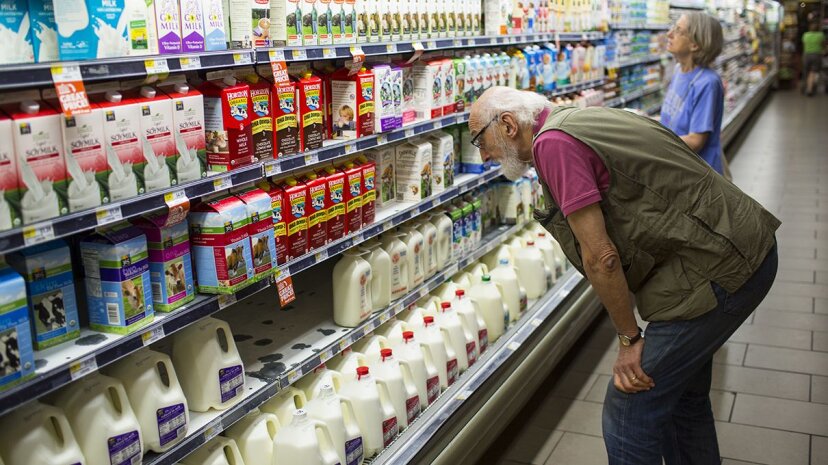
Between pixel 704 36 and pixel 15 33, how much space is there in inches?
139

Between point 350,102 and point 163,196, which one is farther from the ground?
point 350,102

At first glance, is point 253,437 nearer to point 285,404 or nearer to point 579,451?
point 285,404

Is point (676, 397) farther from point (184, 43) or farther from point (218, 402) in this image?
point (184, 43)

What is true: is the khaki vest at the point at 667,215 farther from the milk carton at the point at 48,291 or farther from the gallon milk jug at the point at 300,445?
the milk carton at the point at 48,291

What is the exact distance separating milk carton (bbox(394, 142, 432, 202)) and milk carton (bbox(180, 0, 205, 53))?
1421mm

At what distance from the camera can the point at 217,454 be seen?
2354mm

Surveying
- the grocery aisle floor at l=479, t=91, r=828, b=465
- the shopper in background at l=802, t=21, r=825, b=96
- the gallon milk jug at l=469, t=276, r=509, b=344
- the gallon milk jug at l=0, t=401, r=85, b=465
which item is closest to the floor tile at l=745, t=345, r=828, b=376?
the grocery aisle floor at l=479, t=91, r=828, b=465

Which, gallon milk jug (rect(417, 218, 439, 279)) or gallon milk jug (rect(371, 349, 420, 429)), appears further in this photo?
gallon milk jug (rect(417, 218, 439, 279))

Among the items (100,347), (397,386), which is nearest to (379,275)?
(397,386)

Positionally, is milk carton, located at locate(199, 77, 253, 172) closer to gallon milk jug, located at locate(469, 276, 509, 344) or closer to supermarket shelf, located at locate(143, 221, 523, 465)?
supermarket shelf, located at locate(143, 221, 523, 465)

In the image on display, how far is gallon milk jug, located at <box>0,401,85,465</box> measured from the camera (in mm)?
1806

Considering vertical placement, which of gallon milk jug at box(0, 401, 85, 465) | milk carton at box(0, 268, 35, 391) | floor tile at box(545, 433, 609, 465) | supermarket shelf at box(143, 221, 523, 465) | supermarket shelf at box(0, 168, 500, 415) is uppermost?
milk carton at box(0, 268, 35, 391)

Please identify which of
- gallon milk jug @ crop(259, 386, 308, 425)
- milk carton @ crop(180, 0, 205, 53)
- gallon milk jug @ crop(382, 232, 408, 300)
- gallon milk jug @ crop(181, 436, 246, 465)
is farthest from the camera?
gallon milk jug @ crop(382, 232, 408, 300)

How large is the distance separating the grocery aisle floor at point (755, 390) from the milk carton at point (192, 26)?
223 cm
